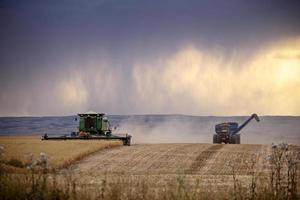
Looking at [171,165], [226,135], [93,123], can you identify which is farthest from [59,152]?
[226,135]

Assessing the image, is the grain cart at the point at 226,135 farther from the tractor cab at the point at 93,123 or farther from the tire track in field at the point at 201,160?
the tire track in field at the point at 201,160

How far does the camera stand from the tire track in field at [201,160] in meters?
32.4

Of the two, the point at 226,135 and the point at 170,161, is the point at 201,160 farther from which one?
the point at 226,135

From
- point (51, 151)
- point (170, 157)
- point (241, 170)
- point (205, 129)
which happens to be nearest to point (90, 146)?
point (51, 151)

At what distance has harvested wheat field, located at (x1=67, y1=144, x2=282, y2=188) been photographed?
2655 cm

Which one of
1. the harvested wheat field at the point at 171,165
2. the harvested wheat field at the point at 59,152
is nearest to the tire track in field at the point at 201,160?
the harvested wheat field at the point at 171,165

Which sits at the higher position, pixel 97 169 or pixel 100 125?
pixel 100 125

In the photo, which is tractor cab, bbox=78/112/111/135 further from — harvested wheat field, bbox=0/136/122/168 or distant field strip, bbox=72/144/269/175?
distant field strip, bbox=72/144/269/175

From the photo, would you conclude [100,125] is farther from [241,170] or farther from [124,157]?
[241,170]

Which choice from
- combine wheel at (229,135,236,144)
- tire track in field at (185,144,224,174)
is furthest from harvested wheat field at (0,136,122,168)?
combine wheel at (229,135,236,144)

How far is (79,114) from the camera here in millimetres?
57750

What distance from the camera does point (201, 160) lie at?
122 ft

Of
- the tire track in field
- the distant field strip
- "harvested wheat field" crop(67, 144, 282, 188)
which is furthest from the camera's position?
the tire track in field

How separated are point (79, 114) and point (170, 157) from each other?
21.0 metres
